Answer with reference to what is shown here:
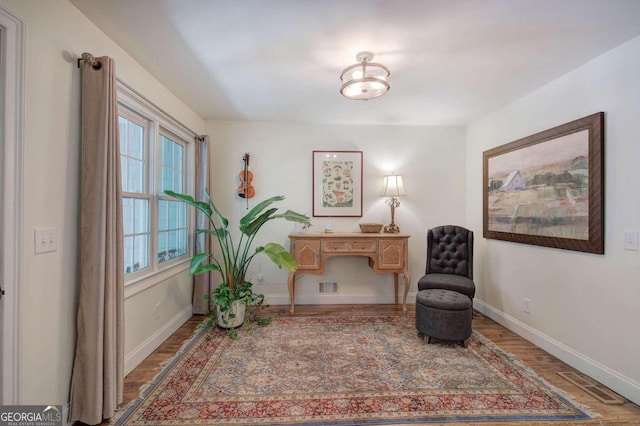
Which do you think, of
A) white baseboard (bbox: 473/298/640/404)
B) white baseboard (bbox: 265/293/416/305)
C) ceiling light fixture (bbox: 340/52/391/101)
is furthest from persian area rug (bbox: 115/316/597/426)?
ceiling light fixture (bbox: 340/52/391/101)

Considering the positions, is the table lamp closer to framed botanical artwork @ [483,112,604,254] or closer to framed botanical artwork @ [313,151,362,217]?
framed botanical artwork @ [313,151,362,217]

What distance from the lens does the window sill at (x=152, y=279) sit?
224 cm

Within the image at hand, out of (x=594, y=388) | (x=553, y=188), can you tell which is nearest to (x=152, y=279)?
(x=594, y=388)

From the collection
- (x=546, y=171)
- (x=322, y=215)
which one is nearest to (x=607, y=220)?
(x=546, y=171)

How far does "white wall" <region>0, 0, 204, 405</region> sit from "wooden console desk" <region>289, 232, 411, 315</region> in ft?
7.04

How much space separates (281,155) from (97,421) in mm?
3136

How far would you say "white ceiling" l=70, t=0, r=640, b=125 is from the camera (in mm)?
1666

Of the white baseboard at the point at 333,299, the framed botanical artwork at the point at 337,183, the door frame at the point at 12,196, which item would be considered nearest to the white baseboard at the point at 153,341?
the door frame at the point at 12,196

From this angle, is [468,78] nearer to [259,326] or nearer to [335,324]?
[335,324]

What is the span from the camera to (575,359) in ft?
7.57

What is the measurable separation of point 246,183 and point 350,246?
5.35ft

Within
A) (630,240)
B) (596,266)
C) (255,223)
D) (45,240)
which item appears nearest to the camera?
(45,240)

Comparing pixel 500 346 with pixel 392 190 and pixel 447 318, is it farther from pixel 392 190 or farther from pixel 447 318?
pixel 392 190

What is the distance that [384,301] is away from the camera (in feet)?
12.8
